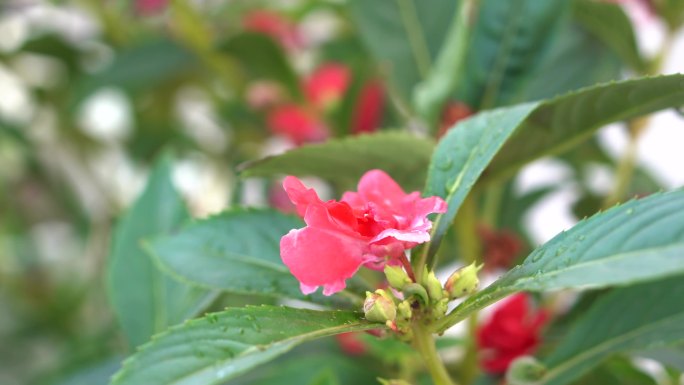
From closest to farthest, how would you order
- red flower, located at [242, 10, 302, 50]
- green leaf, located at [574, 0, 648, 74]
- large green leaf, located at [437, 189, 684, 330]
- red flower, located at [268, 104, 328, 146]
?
large green leaf, located at [437, 189, 684, 330] < green leaf, located at [574, 0, 648, 74] < red flower, located at [268, 104, 328, 146] < red flower, located at [242, 10, 302, 50]

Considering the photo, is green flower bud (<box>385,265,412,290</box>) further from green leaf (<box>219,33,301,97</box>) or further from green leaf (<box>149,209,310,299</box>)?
green leaf (<box>219,33,301,97</box>)

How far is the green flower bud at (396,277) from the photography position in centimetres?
38

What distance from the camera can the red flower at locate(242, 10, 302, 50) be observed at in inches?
46.0

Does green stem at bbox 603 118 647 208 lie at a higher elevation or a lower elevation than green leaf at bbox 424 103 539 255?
higher

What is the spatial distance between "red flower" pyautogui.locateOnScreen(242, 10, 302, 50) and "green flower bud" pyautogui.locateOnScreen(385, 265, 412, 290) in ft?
2.68

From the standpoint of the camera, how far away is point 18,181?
1494mm

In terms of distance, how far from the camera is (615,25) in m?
0.66

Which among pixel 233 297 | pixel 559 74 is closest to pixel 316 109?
pixel 559 74

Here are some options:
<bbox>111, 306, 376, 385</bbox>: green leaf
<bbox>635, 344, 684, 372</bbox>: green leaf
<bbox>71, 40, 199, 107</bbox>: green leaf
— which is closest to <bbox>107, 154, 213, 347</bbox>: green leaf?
<bbox>111, 306, 376, 385</bbox>: green leaf

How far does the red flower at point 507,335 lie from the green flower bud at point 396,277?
256 mm

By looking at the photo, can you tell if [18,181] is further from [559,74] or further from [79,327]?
[559,74]

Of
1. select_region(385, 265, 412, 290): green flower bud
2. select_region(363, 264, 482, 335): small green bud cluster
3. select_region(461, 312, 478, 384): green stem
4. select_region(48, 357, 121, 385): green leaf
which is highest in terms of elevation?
select_region(48, 357, 121, 385): green leaf

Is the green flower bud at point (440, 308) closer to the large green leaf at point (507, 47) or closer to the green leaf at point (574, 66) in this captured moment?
the large green leaf at point (507, 47)

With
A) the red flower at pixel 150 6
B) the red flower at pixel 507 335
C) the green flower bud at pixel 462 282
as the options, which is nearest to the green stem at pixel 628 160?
the red flower at pixel 507 335
